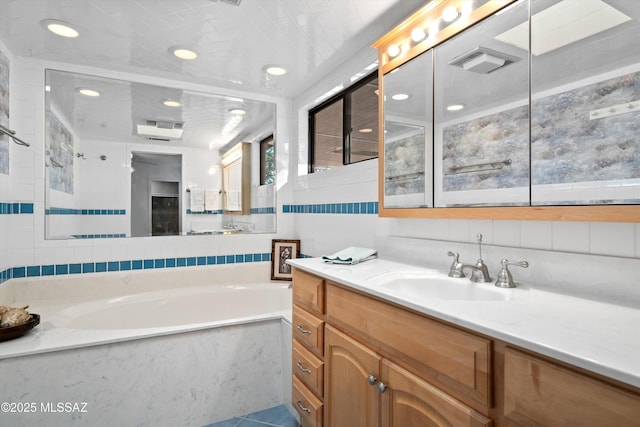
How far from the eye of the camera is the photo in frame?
312 cm

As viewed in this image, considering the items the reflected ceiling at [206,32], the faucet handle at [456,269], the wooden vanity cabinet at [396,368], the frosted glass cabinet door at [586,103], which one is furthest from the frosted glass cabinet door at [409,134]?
the wooden vanity cabinet at [396,368]

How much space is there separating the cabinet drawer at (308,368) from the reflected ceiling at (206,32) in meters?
1.78

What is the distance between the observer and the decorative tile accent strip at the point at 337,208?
2.20 m

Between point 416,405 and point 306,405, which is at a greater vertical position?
point 416,405

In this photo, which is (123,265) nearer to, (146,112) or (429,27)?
(146,112)

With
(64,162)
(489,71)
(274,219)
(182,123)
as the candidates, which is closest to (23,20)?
(64,162)

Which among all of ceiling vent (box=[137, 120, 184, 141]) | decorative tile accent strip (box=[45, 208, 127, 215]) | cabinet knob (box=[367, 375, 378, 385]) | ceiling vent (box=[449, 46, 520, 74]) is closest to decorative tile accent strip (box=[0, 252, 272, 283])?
decorative tile accent strip (box=[45, 208, 127, 215])

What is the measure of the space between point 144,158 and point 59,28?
3.37 feet

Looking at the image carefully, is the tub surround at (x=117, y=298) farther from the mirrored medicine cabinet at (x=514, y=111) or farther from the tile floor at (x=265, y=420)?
the mirrored medicine cabinet at (x=514, y=111)

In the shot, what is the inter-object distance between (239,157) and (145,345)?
1.82m

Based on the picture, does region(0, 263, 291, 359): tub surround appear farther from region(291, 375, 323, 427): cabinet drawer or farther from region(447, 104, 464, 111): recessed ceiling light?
region(447, 104, 464, 111): recessed ceiling light

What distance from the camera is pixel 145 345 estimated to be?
74.2 inches

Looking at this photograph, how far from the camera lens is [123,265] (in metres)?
2.65

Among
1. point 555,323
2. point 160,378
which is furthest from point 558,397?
point 160,378
